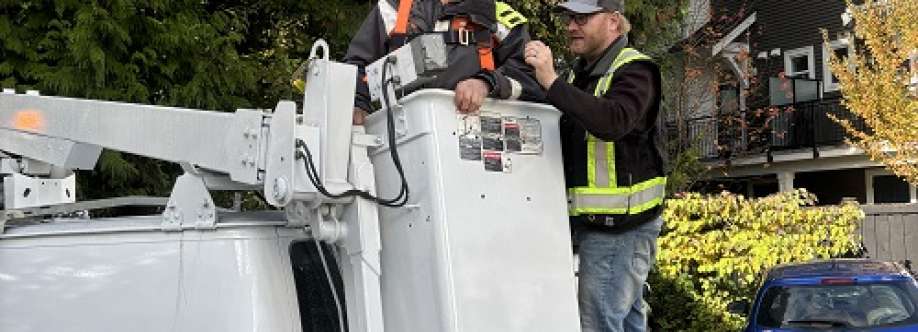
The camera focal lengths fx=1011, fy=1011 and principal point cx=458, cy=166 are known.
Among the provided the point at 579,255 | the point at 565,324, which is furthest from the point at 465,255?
the point at 579,255

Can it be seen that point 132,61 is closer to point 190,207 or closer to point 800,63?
point 190,207

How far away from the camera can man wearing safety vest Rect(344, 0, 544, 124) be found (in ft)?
11.5

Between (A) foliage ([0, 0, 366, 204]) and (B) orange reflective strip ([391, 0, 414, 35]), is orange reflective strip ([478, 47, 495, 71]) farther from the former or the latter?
(A) foliage ([0, 0, 366, 204])

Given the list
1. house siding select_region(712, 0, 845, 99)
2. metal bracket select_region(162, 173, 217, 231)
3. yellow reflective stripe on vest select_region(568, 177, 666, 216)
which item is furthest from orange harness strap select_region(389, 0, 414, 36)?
house siding select_region(712, 0, 845, 99)

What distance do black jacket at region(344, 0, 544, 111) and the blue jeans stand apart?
57cm

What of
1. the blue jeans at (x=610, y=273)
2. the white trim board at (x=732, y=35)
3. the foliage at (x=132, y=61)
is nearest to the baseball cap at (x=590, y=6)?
the blue jeans at (x=610, y=273)

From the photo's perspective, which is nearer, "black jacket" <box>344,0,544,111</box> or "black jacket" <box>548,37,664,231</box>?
"black jacket" <box>548,37,664,231</box>

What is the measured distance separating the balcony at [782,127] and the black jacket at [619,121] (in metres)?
17.7

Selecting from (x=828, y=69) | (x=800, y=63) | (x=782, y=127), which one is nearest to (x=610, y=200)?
(x=782, y=127)

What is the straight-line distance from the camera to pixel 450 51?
11.5 ft

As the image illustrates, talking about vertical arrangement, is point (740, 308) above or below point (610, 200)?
below

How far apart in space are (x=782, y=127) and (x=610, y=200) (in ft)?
67.2

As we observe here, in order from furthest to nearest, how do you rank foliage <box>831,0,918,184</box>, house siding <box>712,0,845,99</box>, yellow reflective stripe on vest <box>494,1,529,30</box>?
house siding <box>712,0,845,99</box>, foliage <box>831,0,918,184</box>, yellow reflective stripe on vest <box>494,1,529,30</box>

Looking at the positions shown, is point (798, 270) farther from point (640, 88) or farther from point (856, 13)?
point (856, 13)
